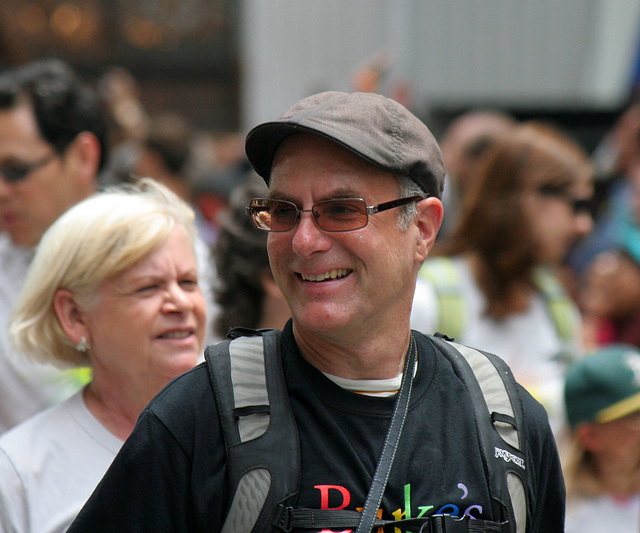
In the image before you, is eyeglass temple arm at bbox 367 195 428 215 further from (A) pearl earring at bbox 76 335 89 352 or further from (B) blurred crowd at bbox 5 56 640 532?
(A) pearl earring at bbox 76 335 89 352

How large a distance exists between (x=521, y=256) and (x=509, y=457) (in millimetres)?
2084

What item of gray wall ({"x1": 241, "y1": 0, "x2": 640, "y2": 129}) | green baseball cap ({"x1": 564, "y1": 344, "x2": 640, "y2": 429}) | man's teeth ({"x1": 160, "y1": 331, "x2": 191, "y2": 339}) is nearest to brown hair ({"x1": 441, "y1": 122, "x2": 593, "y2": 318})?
green baseball cap ({"x1": 564, "y1": 344, "x2": 640, "y2": 429})

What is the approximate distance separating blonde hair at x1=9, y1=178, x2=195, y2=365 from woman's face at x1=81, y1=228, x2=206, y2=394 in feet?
0.13

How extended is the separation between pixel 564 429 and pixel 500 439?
175 cm

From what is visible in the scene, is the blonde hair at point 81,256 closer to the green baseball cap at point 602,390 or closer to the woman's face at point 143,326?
the woman's face at point 143,326

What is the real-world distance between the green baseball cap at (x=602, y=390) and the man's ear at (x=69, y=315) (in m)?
1.93

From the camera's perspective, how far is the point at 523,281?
3816mm

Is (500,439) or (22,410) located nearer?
(500,439)

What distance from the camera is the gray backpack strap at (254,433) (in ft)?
5.32

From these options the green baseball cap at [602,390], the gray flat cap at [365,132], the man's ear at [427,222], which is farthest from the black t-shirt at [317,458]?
the green baseball cap at [602,390]

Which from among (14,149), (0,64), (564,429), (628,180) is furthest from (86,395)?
(628,180)

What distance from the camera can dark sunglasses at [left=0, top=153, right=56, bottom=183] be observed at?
3.42m

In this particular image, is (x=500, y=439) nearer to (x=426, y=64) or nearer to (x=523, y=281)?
(x=523, y=281)

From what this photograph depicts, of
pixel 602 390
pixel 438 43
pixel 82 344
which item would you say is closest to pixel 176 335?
pixel 82 344
